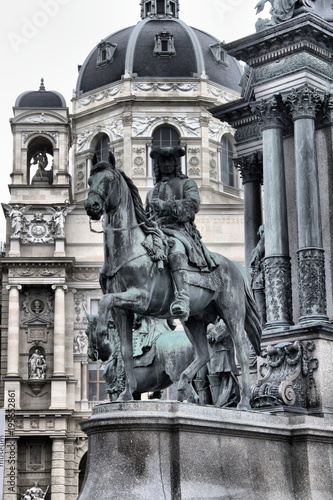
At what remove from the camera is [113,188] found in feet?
38.0

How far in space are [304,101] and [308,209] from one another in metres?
1.70

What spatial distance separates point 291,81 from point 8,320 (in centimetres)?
3588

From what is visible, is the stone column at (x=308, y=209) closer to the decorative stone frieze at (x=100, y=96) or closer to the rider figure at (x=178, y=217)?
the rider figure at (x=178, y=217)

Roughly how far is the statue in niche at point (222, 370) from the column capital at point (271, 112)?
3.38 meters

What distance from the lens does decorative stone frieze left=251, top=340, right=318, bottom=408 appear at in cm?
1375

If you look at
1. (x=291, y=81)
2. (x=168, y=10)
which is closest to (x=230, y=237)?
(x=168, y=10)

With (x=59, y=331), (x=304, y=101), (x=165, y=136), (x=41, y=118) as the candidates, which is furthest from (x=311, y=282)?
(x=165, y=136)

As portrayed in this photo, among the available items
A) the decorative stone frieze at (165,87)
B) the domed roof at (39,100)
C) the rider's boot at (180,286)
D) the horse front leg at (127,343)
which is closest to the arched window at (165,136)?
the decorative stone frieze at (165,87)

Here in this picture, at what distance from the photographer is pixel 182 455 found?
35.6 ft

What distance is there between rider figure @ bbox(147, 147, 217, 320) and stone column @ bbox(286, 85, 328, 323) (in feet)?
8.63

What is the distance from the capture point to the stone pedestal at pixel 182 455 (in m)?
10.6

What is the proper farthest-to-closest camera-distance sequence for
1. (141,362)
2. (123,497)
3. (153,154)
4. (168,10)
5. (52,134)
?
(168,10) < (52,134) < (141,362) < (153,154) < (123,497)

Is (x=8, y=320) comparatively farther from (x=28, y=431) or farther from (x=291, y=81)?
(x=291, y=81)

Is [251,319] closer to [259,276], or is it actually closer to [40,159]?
[259,276]
